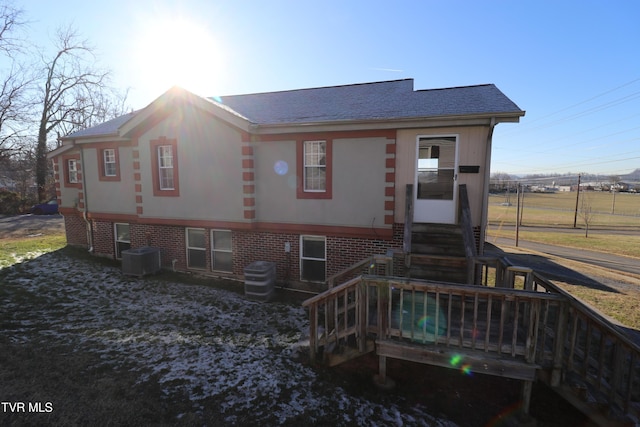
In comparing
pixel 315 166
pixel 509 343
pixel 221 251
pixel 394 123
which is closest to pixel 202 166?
pixel 221 251

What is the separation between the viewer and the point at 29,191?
37906 mm

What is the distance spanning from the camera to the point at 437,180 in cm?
1096

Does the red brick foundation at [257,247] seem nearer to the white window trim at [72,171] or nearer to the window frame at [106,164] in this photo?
the window frame at [106,164]

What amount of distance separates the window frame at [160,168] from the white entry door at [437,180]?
7.69 m

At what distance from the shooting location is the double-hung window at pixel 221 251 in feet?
34.2

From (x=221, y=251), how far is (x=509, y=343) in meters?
8.64

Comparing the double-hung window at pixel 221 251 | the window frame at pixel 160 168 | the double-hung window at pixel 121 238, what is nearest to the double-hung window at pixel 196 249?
the double-hung window at pixel 221 251

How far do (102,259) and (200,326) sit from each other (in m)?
8.18

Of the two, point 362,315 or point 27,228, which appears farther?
point 27,228

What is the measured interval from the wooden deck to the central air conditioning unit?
24.7 feet

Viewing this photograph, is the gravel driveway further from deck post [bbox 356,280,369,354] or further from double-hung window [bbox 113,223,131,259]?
deck post [bbox 356,280,369,354]

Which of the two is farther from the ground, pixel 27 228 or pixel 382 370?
pixel 27 228

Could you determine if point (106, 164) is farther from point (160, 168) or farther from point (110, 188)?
point (160, 168)

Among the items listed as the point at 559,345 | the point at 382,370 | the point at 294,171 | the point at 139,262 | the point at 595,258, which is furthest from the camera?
the point at 595,258
